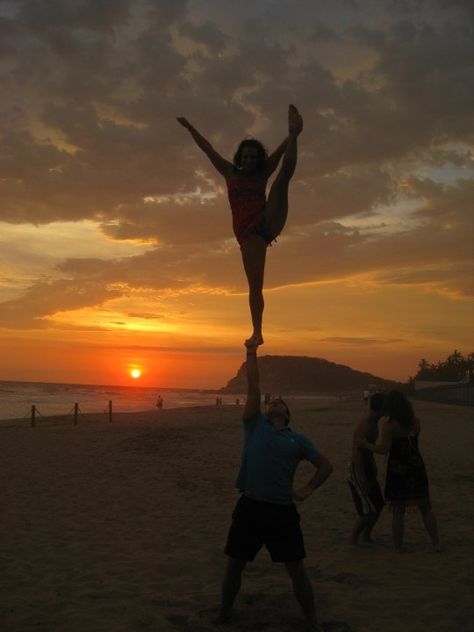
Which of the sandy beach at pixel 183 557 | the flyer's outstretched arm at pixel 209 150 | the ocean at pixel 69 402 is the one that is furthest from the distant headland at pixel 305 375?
the flyer's outstretched arm at pixel 209 150

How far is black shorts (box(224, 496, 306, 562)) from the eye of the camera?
437 centimetres

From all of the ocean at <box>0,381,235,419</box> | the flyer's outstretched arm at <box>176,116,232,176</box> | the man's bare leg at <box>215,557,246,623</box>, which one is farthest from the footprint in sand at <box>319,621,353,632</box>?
the ocean at <box>0,381,235,419</box>

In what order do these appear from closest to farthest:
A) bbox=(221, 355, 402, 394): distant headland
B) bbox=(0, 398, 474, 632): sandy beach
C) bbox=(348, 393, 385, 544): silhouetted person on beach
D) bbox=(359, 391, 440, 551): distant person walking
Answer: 1. bbox=(0, 398, 474, 632): sandy beach
2. bbox=(359, 391, 440, 551): distant person walking
3. bbox=(348, 393, 385, 544): silhouetted person on beach
4. bbox=(221, 355, 402, 394): distant headland

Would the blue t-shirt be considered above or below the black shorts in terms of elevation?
above

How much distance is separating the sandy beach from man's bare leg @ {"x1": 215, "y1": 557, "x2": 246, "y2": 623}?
0.10 metres

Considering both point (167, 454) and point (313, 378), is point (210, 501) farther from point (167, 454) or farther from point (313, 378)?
point (313, 378)

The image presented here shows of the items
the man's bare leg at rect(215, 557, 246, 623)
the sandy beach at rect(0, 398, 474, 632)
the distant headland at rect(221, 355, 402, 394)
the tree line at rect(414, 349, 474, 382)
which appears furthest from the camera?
the distant headland at rect(221, 355, 402, 394)

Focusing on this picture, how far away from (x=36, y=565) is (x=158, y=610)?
213 centimetres

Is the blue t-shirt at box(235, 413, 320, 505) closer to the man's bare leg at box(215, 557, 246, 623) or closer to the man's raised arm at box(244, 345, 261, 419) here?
the man's raised arm at box(244, 345, 261, 419)

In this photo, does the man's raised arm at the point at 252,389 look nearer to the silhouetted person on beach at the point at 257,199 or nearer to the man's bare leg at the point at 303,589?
the silhouetted person on beach at the point at 257,199

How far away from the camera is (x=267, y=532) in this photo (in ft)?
14.5

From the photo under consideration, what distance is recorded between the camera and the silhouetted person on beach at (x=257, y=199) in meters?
3.71

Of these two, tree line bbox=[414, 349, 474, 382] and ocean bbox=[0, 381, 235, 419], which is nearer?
ocean bbox=[0, 381, 235, 419]

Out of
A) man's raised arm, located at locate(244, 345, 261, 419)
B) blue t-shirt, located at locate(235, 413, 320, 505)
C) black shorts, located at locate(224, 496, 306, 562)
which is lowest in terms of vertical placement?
black shorts, located at locate(224, 496, 306, 562)
